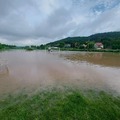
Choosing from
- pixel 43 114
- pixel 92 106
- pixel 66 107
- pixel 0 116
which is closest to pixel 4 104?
pixel 0 116

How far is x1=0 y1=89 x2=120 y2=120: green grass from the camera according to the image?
5367 millimetres

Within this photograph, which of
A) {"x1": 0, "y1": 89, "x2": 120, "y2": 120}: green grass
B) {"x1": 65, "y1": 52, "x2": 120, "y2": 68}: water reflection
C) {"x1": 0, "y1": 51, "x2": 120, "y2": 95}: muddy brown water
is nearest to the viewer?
{"x1": 0, "y1": 89, "x2": 120, "y2": 120}: green grass

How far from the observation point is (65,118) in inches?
207

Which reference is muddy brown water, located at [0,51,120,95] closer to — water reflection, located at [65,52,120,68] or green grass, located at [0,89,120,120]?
green grass, located at [0,89,120,120]

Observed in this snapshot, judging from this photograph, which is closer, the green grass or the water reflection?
the green grass

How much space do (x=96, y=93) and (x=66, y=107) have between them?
2869 mm

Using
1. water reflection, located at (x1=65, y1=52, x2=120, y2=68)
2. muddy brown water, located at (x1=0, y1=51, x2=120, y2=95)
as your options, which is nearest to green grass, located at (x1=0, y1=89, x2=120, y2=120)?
muddy brown water, located at (x1=0, y1=51, x2=120, y2=95)

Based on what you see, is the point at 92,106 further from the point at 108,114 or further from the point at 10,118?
the point at 10,118

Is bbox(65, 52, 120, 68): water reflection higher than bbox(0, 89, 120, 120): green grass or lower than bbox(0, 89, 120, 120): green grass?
lower

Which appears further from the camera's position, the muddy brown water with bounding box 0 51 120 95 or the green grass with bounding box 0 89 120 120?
the muddy brown water with bounding box 0 51 120 95

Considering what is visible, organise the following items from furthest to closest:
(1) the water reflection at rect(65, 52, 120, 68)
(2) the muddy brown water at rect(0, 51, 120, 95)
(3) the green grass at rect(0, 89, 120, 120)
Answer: (1) the water reflection at rect(65, 52, 120, 68), (2) the muddy brown water at rect(0, 51, 120, 95), (3) the green grass at rect(0, 89, 120, 120)

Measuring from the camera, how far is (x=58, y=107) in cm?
602

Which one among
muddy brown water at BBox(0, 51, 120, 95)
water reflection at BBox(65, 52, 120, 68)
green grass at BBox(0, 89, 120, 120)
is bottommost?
water reflection at BBox(65, 52, 120, 68)

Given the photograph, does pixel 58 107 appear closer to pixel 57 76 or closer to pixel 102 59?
pixel 57 76
